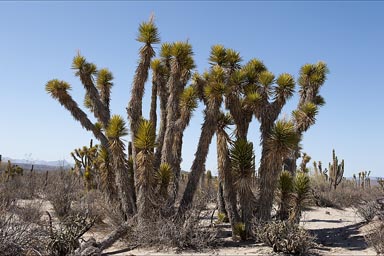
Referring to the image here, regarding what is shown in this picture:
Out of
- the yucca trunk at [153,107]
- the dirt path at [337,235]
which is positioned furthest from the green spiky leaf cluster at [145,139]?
the dirt path at [337,235]

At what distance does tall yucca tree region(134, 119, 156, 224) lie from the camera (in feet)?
30.9

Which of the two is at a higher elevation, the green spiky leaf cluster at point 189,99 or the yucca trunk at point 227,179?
the green spiky leaf cluster at point 189,99

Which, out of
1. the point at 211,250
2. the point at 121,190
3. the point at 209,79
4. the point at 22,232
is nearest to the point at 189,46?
the point at 209,79

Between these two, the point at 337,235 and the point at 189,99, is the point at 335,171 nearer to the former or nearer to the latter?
the point at 337,235

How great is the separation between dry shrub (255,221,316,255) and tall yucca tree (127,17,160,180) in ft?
14.1

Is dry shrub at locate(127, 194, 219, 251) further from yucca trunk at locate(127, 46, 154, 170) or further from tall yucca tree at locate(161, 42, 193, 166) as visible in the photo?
yucca trunk at locate(127, 46, 154, 170)

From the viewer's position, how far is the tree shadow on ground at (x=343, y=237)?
9.52m

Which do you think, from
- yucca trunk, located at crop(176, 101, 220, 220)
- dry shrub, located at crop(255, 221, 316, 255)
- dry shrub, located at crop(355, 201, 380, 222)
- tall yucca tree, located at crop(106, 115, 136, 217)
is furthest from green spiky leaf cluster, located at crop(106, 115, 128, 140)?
dry shrub, located at crop(355, 201, 380, 222)

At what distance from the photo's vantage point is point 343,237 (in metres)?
10.5

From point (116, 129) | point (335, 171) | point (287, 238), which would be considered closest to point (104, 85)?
point (116, 129)

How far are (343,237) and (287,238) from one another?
2920 millimetres

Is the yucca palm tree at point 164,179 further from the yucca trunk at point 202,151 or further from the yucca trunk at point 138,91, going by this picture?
the yucca trunk at point 138,91

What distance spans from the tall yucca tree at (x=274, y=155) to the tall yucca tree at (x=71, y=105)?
14.8 ft

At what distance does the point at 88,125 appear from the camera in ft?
35.7
